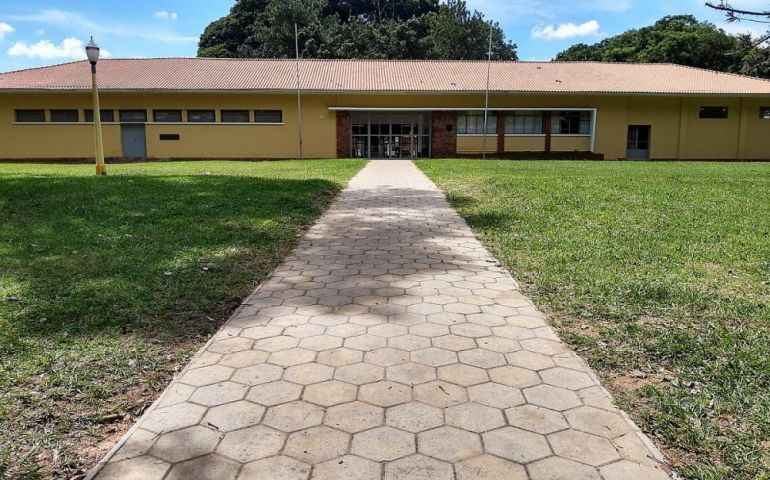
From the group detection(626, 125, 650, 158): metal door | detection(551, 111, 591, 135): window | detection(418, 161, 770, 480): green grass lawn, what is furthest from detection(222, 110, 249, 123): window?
detection(418, 161, 770, 480): green grass lawn

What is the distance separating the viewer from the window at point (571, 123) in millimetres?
32406

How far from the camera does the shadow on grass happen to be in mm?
4500

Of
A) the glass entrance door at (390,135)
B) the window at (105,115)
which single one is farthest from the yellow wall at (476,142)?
the window at (105,115)

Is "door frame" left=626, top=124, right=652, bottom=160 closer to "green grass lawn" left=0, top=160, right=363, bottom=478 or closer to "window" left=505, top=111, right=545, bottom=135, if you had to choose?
"window" left=505, top=111, right=545, bottom=135

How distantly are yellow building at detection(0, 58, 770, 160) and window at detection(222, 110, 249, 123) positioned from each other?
53 mm

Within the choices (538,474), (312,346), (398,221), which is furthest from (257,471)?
(398,221)

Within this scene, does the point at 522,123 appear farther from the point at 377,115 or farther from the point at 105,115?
the point at 105,115

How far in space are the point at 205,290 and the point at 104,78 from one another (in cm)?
3099

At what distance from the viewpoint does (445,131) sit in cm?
3212

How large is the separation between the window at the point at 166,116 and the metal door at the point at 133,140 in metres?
0.86

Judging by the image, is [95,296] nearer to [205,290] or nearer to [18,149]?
[205,290]

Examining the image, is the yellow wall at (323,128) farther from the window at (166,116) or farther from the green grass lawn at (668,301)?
the green grass lawn at (668,301)

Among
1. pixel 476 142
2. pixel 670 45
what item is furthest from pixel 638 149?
pixel 670 45

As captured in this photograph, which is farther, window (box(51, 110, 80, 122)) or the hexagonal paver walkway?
window (box(51, 110, 80, 122))
